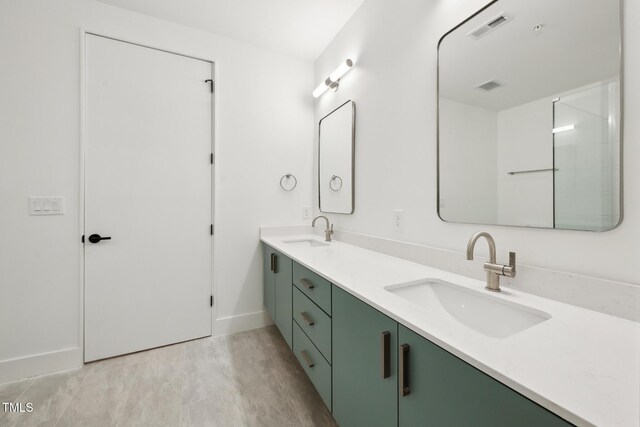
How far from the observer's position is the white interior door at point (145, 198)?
6.23 ft

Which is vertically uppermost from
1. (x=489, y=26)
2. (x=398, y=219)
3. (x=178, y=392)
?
(x=489, y=26)

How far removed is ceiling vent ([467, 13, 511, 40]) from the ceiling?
1.09 meters

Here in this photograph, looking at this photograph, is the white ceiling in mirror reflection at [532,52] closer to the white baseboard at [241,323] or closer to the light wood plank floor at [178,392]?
the light wood plank floor at [178,392]

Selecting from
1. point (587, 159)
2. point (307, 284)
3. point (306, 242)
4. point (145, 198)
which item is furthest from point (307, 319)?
point (145, 198)

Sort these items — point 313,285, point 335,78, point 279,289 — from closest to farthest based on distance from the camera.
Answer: point 313,285 < point 279,289 < point 335,78

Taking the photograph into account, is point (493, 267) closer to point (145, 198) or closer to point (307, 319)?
point (307, 319)

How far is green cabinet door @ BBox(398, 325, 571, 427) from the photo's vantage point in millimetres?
505

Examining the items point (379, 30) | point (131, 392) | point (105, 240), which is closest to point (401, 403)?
point (131, 392)

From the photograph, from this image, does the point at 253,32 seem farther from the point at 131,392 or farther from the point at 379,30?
the point at 131,392

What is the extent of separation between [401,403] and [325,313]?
20.5 inches

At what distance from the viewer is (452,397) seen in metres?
0.64

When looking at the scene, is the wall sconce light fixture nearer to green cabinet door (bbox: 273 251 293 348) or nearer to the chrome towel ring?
the chrome towel ring

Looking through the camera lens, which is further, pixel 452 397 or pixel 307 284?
pixel 307 284

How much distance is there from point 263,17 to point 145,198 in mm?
1662
